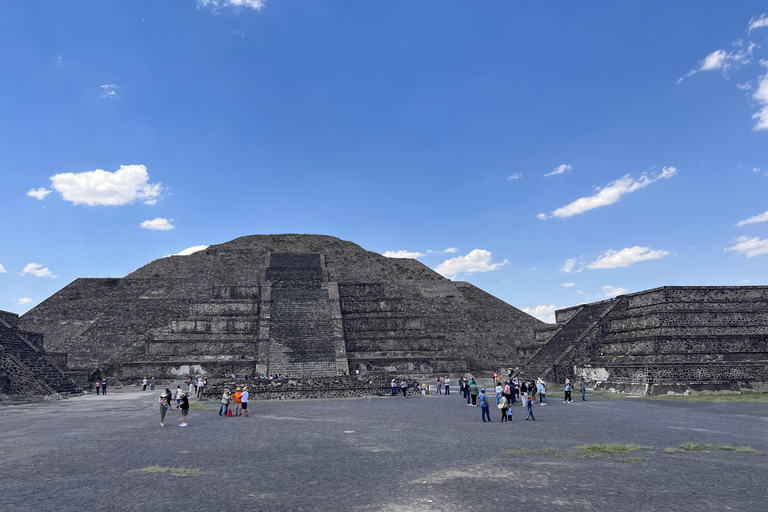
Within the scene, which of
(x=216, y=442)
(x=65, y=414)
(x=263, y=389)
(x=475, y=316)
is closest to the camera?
(x=216, y=442)

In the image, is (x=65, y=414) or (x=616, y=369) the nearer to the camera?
(x=65, y=414)

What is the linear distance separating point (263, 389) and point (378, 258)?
34.7m

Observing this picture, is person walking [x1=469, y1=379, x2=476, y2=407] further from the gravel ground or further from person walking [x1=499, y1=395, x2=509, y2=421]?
person walking [x1=499, y1=395, x2=509, y2=421]

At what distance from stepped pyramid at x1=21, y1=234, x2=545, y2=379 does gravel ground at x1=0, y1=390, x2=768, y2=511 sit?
55.1 ft

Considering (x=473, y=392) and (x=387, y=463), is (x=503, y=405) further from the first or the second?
(x=387, y=463)

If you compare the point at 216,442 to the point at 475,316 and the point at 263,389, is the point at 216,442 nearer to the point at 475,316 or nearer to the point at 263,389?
the point at 263,389

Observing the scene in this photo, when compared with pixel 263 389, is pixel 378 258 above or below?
above

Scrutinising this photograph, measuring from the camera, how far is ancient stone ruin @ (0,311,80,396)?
24750 millimetres

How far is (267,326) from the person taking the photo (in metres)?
37.2

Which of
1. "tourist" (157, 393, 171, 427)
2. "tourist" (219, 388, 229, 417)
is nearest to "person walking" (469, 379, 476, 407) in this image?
"tourist" (219, 388, 229, 417)

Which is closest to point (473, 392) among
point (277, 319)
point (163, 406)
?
point (163, 406)

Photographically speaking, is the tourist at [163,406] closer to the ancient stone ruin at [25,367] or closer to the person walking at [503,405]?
the person walking at [503,405]

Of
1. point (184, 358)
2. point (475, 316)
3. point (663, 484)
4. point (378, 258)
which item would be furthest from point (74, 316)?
point (663, 484)

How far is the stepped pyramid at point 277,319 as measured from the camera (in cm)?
3453
